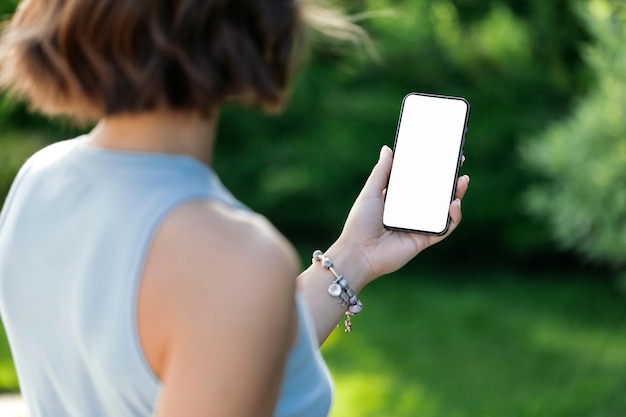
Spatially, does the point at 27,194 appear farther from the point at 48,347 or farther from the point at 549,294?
the point at 549,294

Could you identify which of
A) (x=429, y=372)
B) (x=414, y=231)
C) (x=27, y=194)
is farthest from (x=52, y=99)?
(x=429, y=372)

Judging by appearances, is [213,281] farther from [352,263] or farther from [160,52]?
[352,263]

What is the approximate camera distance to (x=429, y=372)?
5254 millimetres

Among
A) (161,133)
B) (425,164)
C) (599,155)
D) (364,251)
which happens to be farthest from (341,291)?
(599,155)

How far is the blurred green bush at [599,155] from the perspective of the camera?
447cm

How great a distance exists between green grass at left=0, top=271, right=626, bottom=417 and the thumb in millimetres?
2588

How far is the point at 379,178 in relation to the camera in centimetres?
205

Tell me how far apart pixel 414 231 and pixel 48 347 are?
987mm

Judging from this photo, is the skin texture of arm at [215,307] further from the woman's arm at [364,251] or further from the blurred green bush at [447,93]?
the blurred green bush at [447,93]

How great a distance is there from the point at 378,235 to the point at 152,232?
1010 mm

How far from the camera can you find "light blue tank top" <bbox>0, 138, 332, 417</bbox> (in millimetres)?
981

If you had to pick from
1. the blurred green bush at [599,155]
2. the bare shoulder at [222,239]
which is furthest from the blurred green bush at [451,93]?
the bare shoulder at [222,239]

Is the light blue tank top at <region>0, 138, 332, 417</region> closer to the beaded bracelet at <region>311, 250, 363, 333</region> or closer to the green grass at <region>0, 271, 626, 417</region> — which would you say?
the beaded bracelet at <region>311, 250, 363, 333</region>

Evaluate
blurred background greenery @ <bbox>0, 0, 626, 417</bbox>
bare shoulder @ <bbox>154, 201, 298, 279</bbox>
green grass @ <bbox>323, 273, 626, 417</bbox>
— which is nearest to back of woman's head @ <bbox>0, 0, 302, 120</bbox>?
bare shoulder @ <bbox>154, 201, 298, 279</bbox>
